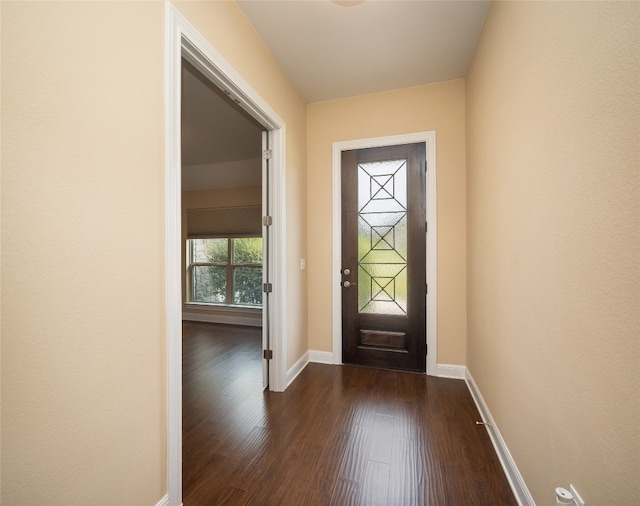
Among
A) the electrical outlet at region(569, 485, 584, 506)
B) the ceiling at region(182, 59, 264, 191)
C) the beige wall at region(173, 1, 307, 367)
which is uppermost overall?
the ceiling at region(182, 59, 264, 191)

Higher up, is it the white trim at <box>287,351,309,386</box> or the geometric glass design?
the geometric glass design

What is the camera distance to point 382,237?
3025 millimetres

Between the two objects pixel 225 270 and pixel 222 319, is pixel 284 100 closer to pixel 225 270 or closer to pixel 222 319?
pixel 225 270

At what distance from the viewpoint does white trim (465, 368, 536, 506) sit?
140cm

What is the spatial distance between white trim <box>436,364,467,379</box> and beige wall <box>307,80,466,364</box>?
0.05 meters

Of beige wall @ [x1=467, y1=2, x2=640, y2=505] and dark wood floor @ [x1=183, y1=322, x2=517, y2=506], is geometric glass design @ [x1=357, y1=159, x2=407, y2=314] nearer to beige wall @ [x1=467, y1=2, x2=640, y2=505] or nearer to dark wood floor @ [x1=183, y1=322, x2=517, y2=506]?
dark wood floor @ [x1=183, y1=322, x2=517, y2=506]

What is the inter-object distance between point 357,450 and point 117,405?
1.39 meters

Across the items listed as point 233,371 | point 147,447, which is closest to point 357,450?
point 147,447

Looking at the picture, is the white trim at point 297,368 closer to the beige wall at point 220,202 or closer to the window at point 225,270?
the beige wall at point 220,202

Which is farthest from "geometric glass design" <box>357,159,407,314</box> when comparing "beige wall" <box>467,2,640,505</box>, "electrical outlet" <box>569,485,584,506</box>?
"electrical outlet" <box>569,485,584,506</box>

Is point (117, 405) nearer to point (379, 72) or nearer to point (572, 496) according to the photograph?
point (572, 496)

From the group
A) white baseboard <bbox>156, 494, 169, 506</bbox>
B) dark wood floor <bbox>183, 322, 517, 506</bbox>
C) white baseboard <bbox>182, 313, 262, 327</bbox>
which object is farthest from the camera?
white baseboard <bbox>182, 313, 262, 327</bbox>

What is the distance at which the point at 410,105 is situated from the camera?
295cm

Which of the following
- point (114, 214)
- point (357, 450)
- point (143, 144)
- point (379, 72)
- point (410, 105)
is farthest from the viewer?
point (410, 105)
